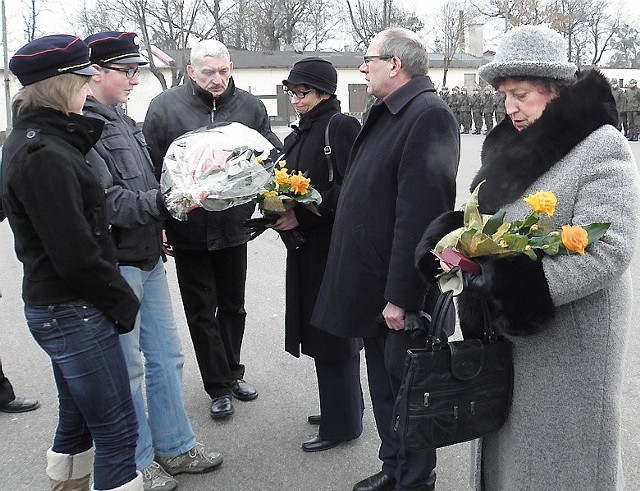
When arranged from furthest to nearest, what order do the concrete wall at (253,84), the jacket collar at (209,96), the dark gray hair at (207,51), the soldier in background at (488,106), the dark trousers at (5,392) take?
the concrete wall at (253,84) → the soldier in background at (488,106) → the dark trousers at (5,392) → the jacket collar at (209,96) → the dark gray hair at (207,51)

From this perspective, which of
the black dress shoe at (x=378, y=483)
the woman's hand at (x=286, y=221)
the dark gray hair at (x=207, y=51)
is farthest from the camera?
the dark gray hair at (x=207, y=51)

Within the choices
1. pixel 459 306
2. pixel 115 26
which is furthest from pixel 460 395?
pixel 115 26

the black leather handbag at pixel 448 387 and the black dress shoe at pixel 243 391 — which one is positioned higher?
the black leather handbag at pixel 448 387

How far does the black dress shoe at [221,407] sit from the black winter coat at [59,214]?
172cm

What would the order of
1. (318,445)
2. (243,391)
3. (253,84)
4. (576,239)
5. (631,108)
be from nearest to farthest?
(576,239) → (318,445) → (243,391) → (631,108) → (253,84)

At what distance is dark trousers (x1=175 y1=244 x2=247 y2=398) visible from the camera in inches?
169

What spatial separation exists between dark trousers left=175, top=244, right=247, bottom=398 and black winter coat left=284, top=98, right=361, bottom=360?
0.58 metres

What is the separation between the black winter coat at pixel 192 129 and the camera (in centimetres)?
415

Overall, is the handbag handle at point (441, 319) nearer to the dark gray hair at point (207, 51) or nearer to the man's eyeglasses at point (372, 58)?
the man's eyeglasses at point (372, 58)

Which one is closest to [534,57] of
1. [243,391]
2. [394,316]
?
[394,316]

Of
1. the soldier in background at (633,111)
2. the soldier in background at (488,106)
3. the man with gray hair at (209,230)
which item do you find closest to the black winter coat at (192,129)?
the man with gray hair at (209,230)

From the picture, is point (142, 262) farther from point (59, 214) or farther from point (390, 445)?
point (390, 445)

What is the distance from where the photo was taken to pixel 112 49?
3227 mm

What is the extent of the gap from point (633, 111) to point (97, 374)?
23264 mm
